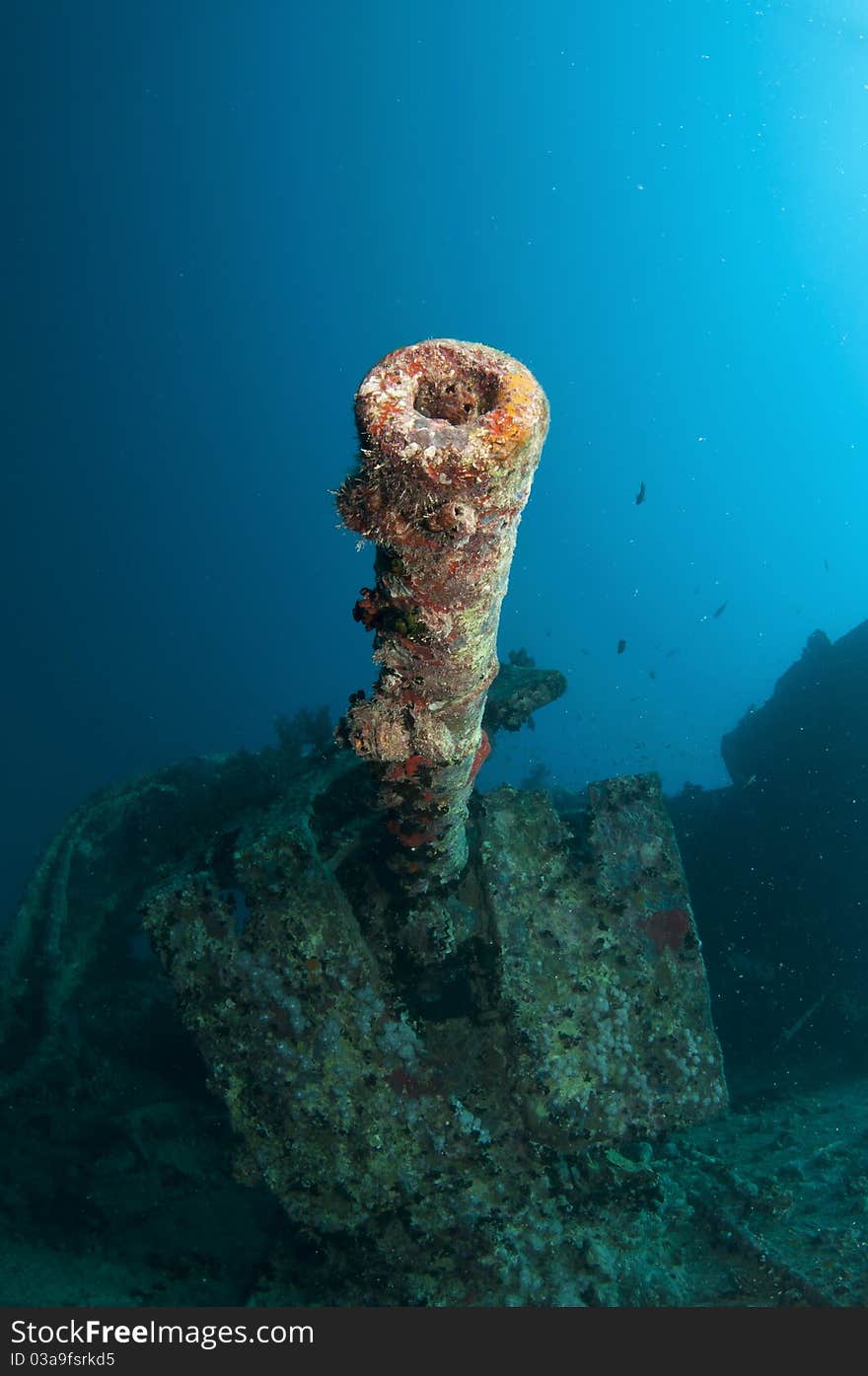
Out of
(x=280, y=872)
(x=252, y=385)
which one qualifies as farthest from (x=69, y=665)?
(x=280, y=872)

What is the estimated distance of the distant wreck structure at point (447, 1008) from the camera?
175 inches

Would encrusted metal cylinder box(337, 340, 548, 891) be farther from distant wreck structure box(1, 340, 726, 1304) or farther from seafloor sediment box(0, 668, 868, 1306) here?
seafloor sediment box(0, 668, 868, 1306)

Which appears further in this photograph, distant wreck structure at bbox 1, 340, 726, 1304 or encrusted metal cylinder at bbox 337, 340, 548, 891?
distant wreck structure at bbox 1, 340, 726, 1304

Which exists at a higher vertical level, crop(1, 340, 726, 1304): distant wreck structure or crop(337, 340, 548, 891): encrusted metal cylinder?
crop(337, 340, 548, 891): encrusted metal cylinder

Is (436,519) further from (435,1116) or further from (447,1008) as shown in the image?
(435,1116)

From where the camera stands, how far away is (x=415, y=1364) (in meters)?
4.12

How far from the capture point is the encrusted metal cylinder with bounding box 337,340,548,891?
6.11ft

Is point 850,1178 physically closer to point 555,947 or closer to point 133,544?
point 555,947

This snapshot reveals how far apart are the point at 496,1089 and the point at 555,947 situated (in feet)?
3.86

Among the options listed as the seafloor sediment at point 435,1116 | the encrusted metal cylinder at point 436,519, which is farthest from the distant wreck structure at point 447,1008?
the encrusted metal cylinder at point 436,519

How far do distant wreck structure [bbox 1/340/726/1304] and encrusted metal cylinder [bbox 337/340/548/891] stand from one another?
164 millimetres

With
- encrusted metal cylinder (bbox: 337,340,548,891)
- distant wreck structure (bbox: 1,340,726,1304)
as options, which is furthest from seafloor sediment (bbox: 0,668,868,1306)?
encrusted metal cylinder (bbox: 337,340,548,891)

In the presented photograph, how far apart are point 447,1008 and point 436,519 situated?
4.50 meters

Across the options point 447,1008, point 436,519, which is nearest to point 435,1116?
point 447,1008
